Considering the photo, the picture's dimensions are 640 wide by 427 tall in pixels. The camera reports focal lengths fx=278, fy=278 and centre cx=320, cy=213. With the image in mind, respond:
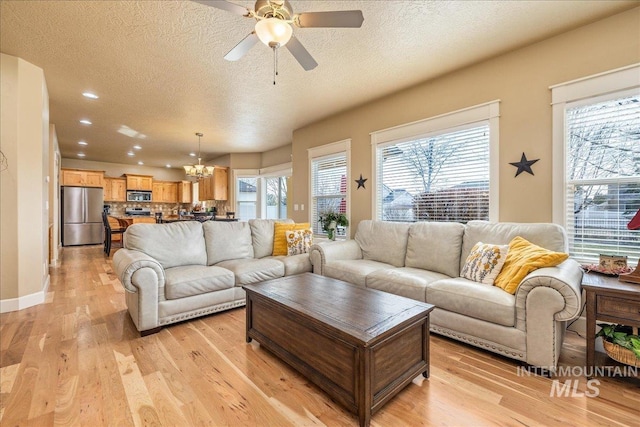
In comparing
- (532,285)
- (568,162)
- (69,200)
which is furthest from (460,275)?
(69,200)

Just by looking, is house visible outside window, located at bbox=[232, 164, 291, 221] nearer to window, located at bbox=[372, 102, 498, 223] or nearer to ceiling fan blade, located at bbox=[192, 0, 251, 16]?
window, located at bbox=[372, 102, 498, 223]

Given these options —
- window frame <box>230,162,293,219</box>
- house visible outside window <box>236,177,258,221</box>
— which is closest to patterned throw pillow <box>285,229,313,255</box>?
window frame <box>230,162,293,219</box>

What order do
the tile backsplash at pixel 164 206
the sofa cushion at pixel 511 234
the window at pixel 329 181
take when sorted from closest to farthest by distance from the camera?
the sofa cushion at pixel 511 234 → the window at pixel 329 181 → the tile backsplash at pixel 164 206

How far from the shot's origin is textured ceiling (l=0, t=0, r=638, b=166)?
89.3 inches

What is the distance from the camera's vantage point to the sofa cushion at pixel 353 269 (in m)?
3.00

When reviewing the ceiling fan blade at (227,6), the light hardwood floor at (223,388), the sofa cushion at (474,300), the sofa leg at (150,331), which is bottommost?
the light hardwood floor at (223,388)

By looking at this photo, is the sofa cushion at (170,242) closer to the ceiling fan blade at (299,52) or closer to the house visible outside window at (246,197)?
the ceiling fan blade at (299,52)

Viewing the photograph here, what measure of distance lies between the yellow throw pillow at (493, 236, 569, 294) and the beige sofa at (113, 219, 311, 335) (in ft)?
7.38

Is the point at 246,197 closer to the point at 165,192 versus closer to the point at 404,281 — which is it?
the point at 165,192

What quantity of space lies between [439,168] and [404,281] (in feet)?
5.47

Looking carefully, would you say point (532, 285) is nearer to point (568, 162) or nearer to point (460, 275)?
point (460, 275)

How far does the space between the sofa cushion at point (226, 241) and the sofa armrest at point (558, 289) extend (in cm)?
299

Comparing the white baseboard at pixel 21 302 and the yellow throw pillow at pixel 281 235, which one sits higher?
the yellow throw pillow at pixel 281 235

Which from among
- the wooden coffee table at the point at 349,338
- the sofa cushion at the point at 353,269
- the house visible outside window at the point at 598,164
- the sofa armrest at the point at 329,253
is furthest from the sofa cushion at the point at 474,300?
the sofa armrest at the point at 329,253
